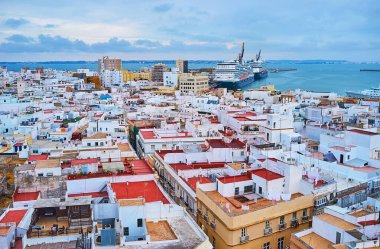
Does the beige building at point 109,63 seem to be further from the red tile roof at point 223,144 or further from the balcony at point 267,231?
the balcony at point 267,231

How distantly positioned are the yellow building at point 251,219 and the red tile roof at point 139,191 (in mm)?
2465

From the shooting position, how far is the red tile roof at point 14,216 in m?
18.3

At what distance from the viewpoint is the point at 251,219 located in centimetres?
1950

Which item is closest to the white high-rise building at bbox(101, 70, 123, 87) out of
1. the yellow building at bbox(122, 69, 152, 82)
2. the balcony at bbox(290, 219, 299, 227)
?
the yellow building at bbox(122, 69, 152, 82)

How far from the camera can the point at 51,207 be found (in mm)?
18828

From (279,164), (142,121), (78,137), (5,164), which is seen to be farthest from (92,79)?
(279,164)

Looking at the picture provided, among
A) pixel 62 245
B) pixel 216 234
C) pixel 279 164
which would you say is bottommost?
pixel 216 234

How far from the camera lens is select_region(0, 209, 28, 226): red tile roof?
18.3 m

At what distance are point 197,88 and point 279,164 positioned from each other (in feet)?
286

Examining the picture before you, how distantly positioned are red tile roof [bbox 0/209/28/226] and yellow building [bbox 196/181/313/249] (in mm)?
9341

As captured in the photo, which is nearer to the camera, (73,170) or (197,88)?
(73,170)

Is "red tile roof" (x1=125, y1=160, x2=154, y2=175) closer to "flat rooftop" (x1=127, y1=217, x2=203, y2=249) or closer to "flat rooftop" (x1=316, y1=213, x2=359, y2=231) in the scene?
"flat rooftop" (x1=127, y1=217, x2=203, y2=249)

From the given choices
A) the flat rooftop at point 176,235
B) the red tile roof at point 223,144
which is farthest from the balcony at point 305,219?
the red tile roof at point 223,144

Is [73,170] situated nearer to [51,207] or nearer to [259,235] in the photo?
[51,207]
